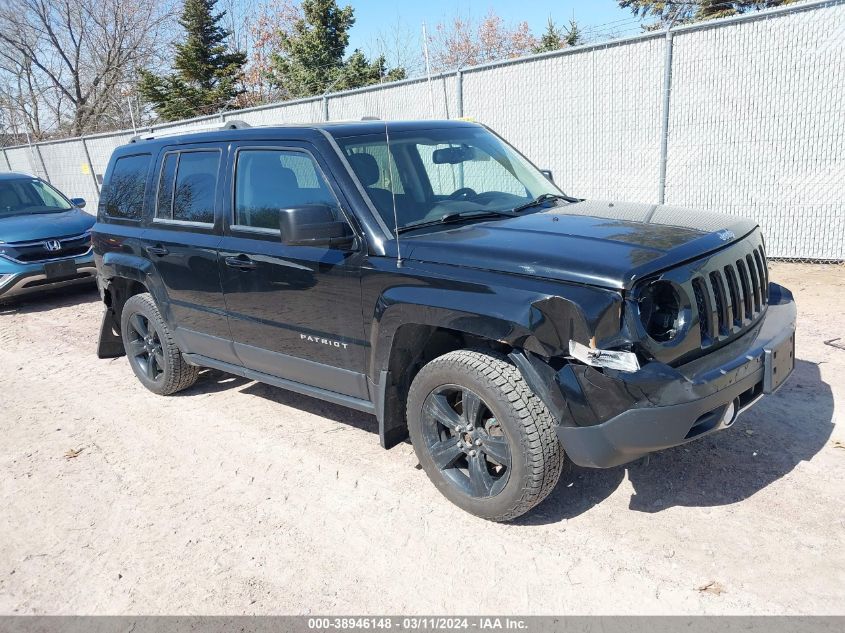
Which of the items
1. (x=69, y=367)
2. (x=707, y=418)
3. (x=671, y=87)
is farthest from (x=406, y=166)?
(x=671, y=87)

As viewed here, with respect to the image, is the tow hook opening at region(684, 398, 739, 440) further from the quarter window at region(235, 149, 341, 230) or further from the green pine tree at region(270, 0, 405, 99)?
the green pine tree at region(270, 0, 405, 99)

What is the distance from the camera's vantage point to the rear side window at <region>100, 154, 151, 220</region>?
5270mm

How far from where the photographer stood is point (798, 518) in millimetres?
3240

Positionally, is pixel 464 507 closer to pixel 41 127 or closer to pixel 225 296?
pixel 225 296

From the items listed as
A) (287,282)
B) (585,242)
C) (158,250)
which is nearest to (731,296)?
(585,242)

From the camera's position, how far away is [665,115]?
8.47m

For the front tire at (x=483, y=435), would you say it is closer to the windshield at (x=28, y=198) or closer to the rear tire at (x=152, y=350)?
the rear tire at (x=152, y=350)

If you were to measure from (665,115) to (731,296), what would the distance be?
5.96 meters

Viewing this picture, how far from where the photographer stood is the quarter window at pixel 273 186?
12.8 ft

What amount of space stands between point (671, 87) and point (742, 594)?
7.16 meters

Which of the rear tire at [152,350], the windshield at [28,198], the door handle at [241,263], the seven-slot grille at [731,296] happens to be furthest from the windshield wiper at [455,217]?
the windshield at [28,198]

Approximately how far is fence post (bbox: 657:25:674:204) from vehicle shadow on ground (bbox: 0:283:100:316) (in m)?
7.85

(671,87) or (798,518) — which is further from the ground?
(671,87)

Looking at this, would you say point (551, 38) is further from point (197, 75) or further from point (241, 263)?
point (241, 263)
